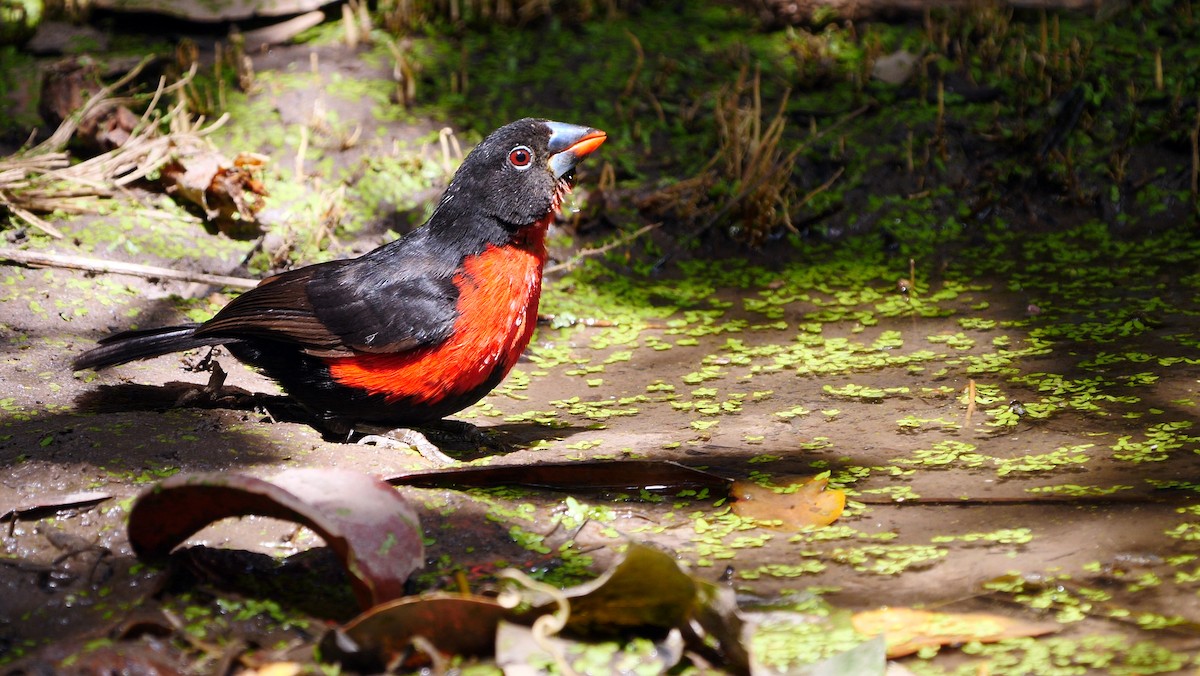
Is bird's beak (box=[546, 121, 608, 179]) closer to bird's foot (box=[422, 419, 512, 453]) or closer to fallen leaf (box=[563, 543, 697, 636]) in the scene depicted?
bird's foot (box=[422, 419, 512, 453])

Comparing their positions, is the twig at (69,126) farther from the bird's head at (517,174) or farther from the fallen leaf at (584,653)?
the fallen leaf at (584,653)

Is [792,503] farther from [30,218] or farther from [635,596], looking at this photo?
[30,218]

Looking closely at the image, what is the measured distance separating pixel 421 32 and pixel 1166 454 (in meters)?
5.37

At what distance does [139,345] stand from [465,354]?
1148mm

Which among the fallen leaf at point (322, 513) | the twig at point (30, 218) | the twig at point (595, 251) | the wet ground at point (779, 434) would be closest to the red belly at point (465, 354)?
the wet ground at point (779, 434)

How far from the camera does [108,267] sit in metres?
5.00

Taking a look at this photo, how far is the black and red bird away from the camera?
3758 millimetres

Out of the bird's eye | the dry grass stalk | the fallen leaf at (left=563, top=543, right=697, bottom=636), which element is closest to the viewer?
the fallen leaf at (left=563, top=543, right=697, bottom=636)

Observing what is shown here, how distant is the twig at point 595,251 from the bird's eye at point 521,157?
64.1 inches

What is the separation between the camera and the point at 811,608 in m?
2.64

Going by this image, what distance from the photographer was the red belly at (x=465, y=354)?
12.3 ft

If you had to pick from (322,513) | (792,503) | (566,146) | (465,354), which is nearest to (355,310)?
(465,354)

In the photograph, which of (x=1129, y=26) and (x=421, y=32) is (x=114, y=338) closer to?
(x=421, y=32)

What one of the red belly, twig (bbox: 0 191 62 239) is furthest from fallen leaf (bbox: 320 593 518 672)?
twig (bbox: 0 191 62 239)
